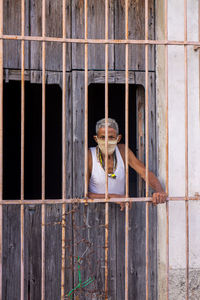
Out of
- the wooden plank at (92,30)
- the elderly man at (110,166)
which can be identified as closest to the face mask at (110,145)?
the elderly man at (110,166)

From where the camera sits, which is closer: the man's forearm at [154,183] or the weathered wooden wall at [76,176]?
the man's forearm at [154,183]

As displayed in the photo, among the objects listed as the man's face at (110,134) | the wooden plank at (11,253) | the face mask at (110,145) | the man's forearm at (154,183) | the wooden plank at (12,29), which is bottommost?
the wooden plank at (11,253)

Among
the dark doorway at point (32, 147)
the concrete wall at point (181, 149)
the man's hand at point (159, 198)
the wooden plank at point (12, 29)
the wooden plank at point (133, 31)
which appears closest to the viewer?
the man's hand at point (159, 198)

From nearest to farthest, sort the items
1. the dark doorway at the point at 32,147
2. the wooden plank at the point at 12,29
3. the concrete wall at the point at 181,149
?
the concrete wall at the point at 181,149 < the wooden plank at the point at 12,29 < the dark doorway at the point at 32,147

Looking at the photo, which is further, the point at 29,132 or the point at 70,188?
the point at 29,132

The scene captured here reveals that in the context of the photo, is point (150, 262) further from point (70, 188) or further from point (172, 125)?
point (172, 125)

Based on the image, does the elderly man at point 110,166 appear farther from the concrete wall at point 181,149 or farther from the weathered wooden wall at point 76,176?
the concrete wall at point 181,149

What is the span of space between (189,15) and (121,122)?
8.23 ft

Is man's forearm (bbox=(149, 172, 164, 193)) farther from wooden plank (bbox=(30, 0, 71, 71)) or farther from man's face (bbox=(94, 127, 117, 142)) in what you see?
wooden plank (bbox=(30, 0, 71, 71))

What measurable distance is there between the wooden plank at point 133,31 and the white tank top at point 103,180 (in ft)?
2.62

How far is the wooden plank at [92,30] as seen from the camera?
3.58 m

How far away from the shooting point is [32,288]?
11.8 ft

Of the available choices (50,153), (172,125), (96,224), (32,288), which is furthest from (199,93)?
(50,153)

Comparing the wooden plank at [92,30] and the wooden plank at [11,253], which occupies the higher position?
the wooden plank at [92,30]
